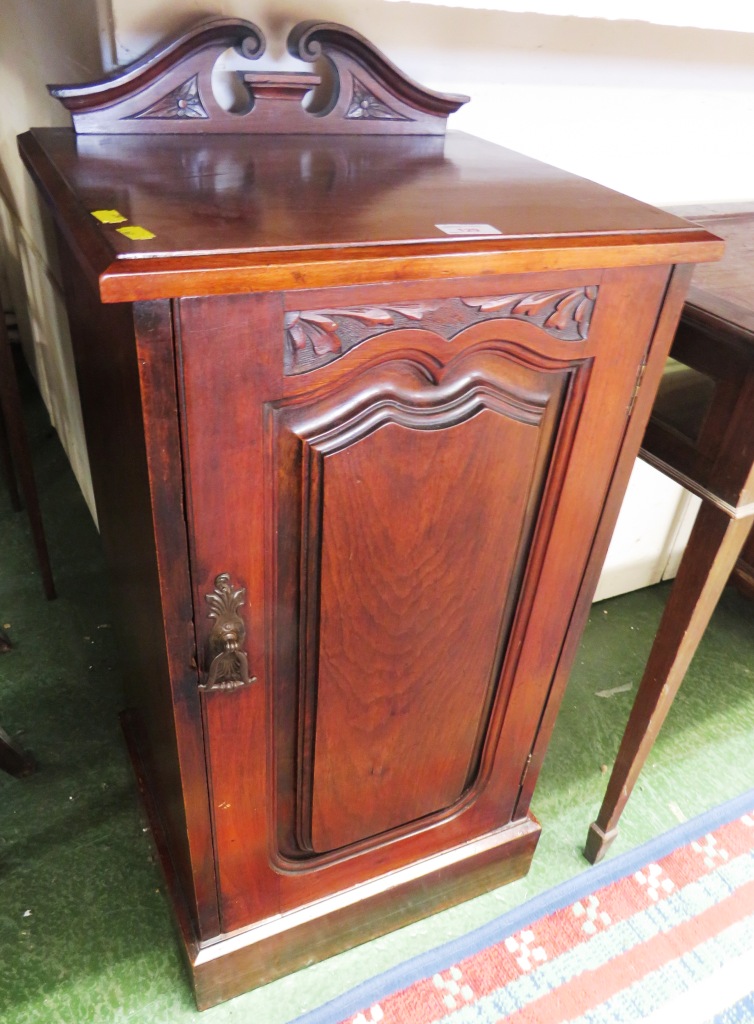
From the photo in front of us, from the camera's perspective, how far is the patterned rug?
1.06m

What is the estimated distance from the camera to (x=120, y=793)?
130cm

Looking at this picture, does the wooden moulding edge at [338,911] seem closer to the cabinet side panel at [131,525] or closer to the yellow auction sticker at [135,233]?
the cabinet side panel at [131,525]

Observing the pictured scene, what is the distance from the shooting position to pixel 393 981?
108 cm

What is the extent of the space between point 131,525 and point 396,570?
28 cm

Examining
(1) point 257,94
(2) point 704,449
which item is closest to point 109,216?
(1) point 257,94

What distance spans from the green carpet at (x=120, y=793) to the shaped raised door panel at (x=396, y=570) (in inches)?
11.7

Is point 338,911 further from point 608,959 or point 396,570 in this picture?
point 396,570

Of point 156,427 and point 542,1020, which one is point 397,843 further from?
point 156,427

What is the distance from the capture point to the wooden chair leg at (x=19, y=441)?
1.42 m

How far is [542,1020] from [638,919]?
227 mm

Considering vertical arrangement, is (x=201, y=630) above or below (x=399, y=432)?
below

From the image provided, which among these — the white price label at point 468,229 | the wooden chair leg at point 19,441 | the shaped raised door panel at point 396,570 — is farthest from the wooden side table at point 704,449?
the wooden chair leg at point 19,441

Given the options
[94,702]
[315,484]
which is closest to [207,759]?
[315,484]

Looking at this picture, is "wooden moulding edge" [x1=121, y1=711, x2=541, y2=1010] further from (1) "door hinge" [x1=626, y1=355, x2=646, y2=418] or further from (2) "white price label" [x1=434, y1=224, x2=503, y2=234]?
(2) "white price label" [x1=434, y1=224, x2=503, y2=234]
